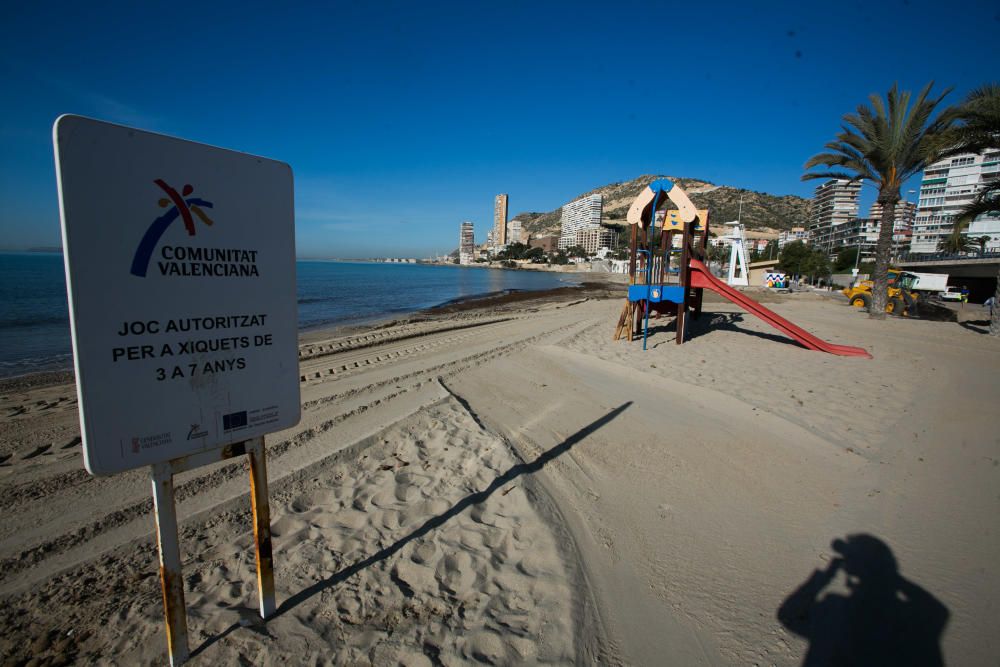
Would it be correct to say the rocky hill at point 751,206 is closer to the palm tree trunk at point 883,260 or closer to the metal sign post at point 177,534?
the palm tree trunk at point 883,260

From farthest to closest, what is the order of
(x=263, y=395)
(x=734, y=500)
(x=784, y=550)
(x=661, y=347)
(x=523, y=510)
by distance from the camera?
1. (x=661, y=347)
2. (x=734, y=500)
3. (x=523, y=510)
4. (x=784, y=550)
5. (x=263, y=395)

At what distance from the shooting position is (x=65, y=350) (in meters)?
12.8

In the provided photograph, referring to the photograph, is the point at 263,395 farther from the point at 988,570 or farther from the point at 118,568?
the point at 988,570

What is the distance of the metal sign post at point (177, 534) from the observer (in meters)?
1.93

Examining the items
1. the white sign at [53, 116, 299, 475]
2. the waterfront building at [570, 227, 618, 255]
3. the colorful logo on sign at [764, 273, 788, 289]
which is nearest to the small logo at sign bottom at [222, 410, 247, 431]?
the white sign at [53, 116, 299, 475]

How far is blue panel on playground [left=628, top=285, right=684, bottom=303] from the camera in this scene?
10.8 metres

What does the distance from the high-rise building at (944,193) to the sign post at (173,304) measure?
10533 cm

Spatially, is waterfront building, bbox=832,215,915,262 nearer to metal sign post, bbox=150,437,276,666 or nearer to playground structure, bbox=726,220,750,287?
playground structure, bbox=726,220,750,287

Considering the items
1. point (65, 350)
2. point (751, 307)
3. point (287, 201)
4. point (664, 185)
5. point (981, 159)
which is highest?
point (981, 159)

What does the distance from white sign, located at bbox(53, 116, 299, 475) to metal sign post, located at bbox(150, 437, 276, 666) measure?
0.09 m

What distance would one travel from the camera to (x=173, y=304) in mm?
1833

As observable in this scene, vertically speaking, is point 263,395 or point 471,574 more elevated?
point 263,395

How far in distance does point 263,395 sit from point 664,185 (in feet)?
35.2

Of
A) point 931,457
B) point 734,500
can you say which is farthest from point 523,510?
point 931,457
